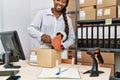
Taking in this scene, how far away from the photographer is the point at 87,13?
2553mm

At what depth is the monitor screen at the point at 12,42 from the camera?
1414 mm

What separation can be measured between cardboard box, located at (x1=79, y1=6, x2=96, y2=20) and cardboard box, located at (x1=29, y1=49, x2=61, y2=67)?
1.20 metres

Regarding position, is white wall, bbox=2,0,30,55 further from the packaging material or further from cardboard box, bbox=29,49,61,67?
cardboard box, bbox=29,49,61,67

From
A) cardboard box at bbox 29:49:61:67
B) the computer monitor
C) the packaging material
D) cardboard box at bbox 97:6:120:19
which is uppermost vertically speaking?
cardboard box at bbox 97:6:120:19

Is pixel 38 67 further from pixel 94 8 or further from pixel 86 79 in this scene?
pixel 94 8

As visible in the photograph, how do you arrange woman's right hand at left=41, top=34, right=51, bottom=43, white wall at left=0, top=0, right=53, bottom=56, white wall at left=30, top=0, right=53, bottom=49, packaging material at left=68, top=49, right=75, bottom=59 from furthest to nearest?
white wall at left=30, top=0, right=53, bottom=49 < white wall at left=0, top=0, right=53, bottom=56 < packaging material at left=68, top=49, right=75, bottom=59 < woman's right hand at left=41, top=34, right=51, bottom=43

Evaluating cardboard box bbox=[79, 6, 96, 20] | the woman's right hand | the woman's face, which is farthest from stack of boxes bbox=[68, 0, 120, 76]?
the woman's right hand

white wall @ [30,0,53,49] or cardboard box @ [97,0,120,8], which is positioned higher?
white wall @ [30,0,53,49]

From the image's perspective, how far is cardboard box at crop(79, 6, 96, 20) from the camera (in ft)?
8.18

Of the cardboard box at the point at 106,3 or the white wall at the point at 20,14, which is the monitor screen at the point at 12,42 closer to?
the cardboard box at the point at 106,3

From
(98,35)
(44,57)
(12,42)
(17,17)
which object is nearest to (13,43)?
(12,42)

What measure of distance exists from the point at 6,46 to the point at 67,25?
0.74 metres

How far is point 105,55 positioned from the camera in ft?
7.79

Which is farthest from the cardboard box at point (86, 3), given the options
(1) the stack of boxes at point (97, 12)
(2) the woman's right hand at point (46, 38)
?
(2) the woman's right hand at point (46, 38)
